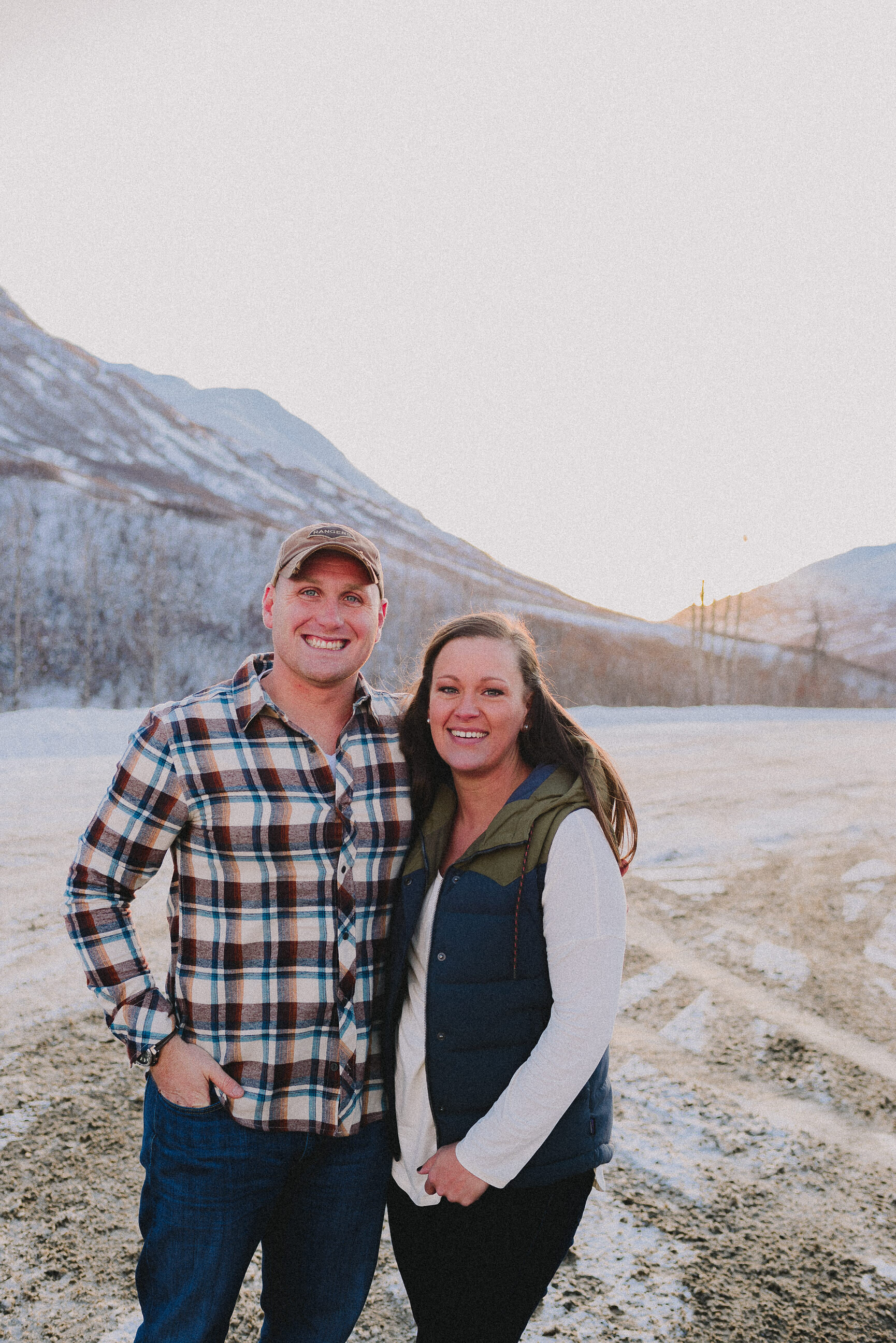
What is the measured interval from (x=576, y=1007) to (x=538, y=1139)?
11.0 inches

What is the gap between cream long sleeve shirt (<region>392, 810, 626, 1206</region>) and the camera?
1.66m

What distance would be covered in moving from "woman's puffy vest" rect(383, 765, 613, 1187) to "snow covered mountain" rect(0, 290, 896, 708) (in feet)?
3.31

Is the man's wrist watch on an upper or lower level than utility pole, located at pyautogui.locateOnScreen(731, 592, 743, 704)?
lower

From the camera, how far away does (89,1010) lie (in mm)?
4434

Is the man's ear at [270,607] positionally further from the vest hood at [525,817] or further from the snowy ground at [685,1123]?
the snowy ground at [685,1123]

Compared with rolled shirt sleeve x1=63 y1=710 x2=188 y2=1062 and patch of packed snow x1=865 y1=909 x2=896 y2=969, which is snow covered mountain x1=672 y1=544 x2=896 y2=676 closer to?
patch of packed snow x1=865 y1=909 x2=896 y2=969

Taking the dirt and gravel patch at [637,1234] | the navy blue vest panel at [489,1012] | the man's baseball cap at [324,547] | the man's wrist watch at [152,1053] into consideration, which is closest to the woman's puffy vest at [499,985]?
the navy blue vest panel at [489,1012]

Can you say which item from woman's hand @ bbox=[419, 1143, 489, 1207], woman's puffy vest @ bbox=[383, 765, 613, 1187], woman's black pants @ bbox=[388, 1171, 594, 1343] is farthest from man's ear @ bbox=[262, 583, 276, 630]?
woman's black pants @ bbox=[388, 1171, 594, 1343]

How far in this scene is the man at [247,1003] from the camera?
5.98 feet

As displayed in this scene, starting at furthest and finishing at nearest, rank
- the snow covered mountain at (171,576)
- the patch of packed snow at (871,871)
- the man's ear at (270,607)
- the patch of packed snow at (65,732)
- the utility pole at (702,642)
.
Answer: the utility pole at (702,642), the snow covered mountain at (171,576), the patch of packed snow at (65,732), the patch of packed snow at (871,871), the man's ear at (270,607)

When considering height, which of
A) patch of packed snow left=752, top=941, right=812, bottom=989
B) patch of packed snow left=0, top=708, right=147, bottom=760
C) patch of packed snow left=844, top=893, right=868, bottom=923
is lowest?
patch of packed snow left=752, top=941, right=812, bottom=989

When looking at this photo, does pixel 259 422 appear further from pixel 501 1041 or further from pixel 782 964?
pixel 501 1041

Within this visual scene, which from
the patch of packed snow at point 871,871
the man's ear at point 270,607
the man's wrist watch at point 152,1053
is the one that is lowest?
the patch of packed snow at point 871,871

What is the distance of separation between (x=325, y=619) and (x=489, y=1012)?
97 centimetres
